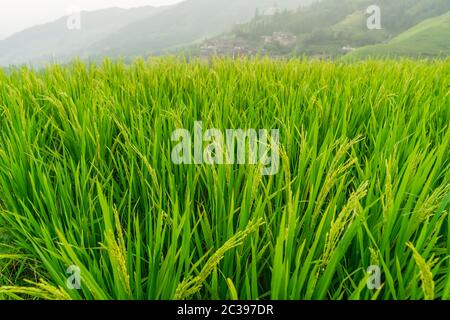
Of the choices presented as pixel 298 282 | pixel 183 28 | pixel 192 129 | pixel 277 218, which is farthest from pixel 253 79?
pixel 183 28

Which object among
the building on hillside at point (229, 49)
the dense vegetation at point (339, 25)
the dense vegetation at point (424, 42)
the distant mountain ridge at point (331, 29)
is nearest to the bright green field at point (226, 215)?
the building on hillside at point (229, 49)

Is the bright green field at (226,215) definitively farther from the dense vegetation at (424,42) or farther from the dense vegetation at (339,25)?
the dense vegetation at (339,25)

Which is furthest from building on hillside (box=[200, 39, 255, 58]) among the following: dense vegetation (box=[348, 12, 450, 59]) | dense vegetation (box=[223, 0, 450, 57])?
dense vegetation (box=[348, 12, 450, 59])

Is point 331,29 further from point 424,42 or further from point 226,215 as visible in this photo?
point 226,215

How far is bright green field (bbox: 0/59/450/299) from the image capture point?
65cm

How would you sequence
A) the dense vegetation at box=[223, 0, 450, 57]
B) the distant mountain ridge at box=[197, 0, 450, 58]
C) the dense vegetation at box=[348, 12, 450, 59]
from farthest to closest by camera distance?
the dense vegetation at box=[223, 0, 450, 57] < the distant mountain ridge at box=[197, 0, 450, 58] < the dense vegetation at box=[348, 12, 450, 59]

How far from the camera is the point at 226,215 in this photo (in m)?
0.91

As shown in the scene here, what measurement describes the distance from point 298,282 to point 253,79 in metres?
1.72

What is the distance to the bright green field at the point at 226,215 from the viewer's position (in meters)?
0.65

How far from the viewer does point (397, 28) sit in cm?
9362

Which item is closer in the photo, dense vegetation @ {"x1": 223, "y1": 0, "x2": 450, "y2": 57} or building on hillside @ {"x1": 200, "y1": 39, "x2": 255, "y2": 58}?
building on hillside @ {"x1": 200, "y1": 39, "x2": 255, "y2": 58}

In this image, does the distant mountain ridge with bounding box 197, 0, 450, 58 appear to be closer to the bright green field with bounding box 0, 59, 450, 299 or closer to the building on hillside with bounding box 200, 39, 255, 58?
the building on hillside with bounding box 200, 39, 255, 58
